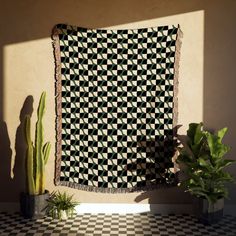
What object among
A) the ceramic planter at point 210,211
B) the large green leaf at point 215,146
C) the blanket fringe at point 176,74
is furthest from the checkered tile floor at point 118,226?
the blanket fringe at point 176,74

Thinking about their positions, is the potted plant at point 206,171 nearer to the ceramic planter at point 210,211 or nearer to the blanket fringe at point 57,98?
the ceramic planter at point 210,211

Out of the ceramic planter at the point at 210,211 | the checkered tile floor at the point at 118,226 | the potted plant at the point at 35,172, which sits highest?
the potted plant at the point at 35,172

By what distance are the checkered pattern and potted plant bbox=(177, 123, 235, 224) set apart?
1.05 ft

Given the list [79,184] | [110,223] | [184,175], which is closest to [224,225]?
[184,175]

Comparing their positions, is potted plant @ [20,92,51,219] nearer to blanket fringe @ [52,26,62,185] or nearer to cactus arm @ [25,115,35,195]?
cactus arm @ [25,115,35,195]

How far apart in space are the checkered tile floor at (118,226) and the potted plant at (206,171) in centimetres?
15

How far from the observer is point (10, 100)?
4.32m

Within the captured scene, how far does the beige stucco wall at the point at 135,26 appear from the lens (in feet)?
13.7

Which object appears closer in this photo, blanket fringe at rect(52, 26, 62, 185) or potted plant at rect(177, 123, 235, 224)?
potted plant at rect(177, 123, 235, 224)

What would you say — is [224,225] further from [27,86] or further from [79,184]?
[27,86]

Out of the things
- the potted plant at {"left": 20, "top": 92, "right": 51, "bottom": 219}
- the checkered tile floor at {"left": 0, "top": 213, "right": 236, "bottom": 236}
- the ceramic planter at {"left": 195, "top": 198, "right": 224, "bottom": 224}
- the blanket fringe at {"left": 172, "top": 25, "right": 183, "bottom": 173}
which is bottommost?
the checkered tile floor at {"left": 0, "top": 213, "right": 236, "bottom": 236}

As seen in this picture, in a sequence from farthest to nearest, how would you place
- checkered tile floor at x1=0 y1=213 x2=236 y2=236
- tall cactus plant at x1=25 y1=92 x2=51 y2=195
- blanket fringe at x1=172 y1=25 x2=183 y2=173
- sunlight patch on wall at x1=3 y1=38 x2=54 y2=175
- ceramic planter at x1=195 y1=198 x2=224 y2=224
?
1. sunlight patch on wall at x1=3 y1=38 x2=54 y2=175
2. blanket fringe at x1=172 y1=25 x2=183 y2=173
3. tall cactus plant at x1=25 y1=92 x2=51 y2=195
4. ceramic planter at x1=195 y1=198 x2=224 y2=224
5. checkered tile floor at x1=0 y1=213 x2=236 y2=236

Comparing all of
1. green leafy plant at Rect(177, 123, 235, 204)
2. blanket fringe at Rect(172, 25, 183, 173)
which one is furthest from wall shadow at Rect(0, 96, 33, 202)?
green leafy plant at Rect(177, 123, 235, 204)

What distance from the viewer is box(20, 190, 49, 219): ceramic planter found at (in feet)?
13.4
